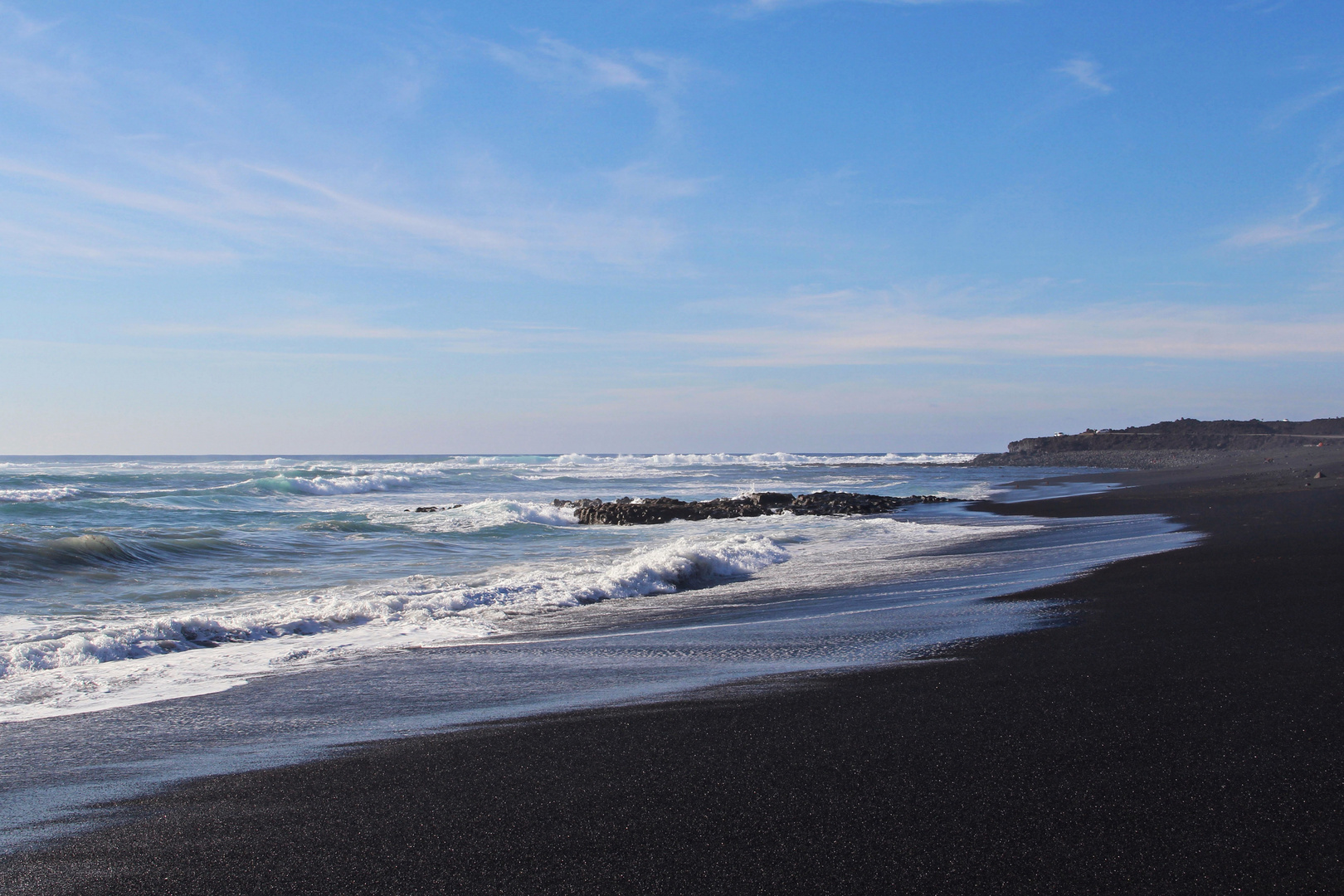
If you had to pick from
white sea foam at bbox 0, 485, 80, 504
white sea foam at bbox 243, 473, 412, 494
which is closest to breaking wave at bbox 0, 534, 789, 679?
white sea foam at bbox 0, 485, 80, 504

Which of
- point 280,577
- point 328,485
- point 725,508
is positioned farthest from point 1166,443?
point 280,577

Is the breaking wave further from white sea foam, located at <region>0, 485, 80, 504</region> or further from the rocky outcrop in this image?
white sea foam, located at <region>0, 485, 80, 504</region>

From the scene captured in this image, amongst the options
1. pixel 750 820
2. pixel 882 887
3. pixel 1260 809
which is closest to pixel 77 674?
pixel 750 820

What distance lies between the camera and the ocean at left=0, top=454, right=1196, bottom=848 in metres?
4.55

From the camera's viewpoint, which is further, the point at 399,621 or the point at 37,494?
the point at 37,494

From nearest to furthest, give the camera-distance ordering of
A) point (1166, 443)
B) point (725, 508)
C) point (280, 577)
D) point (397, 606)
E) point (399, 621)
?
point (399, 621), point (397, 606), point (280, 577), point (725, 508), point (1166, 443)

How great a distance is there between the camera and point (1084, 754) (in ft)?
11.3

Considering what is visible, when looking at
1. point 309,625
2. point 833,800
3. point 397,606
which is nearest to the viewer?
point 833,800

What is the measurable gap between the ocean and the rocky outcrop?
457cm

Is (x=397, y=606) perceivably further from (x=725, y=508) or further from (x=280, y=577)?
(x=725, y=508)

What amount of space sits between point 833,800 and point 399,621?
21.4 feet

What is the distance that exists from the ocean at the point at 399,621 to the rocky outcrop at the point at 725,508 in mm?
4565

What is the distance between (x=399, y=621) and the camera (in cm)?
850

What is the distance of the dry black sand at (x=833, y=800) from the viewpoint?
255 centimetres
